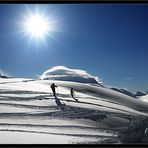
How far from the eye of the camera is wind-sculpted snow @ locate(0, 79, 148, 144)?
5.20 m

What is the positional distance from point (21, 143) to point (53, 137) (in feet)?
1.77

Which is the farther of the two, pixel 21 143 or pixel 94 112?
pixel 94 112

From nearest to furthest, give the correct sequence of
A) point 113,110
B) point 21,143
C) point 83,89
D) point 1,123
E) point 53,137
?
point 21,143
point 53,137
point 1,123
point 113,110
point 83,89

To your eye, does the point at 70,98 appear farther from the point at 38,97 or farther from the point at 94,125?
the point at 94,125

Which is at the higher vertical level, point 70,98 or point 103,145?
point 70,98

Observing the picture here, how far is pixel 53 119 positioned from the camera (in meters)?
5.92

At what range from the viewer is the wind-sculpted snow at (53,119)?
5.20m

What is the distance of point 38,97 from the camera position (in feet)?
25.5

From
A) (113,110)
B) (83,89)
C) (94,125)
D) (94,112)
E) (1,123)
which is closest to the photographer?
(1,123)

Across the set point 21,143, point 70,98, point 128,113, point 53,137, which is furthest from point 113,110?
point 21,143

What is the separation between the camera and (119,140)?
17.6ft

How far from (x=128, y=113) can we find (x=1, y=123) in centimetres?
265

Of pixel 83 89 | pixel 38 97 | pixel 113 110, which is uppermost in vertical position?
pixel 83 89
